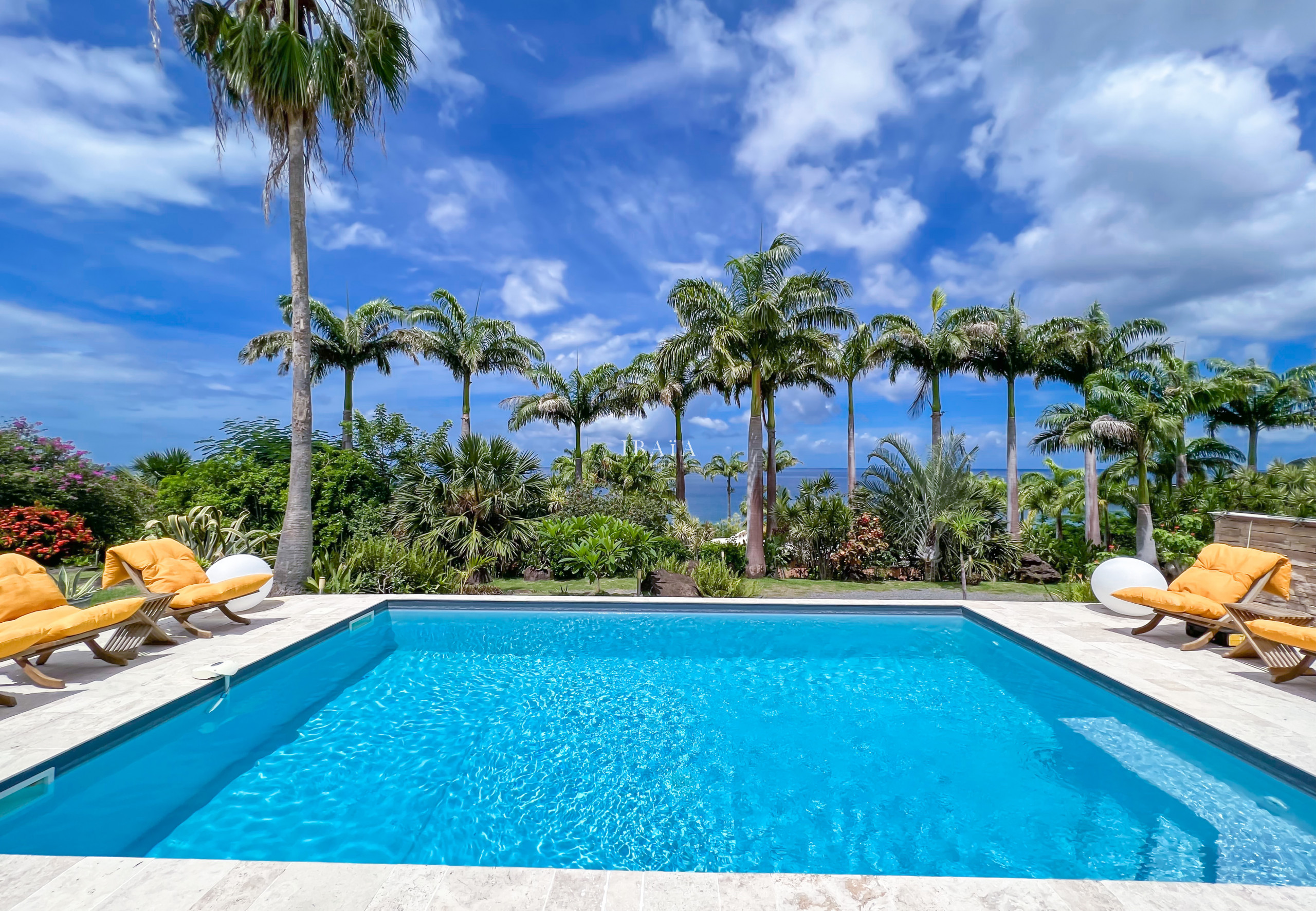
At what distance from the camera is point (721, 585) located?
423 inches

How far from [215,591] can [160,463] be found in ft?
47.9

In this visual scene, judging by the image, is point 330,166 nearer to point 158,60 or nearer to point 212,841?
point 158,60

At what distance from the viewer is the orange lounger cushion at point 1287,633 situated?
488cm

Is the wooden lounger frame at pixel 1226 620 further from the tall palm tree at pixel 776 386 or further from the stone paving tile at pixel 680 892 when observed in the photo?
the tall palm tree at pixel 776 386

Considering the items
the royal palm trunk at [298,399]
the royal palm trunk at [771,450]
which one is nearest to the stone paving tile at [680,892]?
the royal palm trunk at [298,399]

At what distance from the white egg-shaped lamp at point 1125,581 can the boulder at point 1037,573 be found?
7.32 meters

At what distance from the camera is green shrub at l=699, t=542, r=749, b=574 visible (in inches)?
559

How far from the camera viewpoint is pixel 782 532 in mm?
17156

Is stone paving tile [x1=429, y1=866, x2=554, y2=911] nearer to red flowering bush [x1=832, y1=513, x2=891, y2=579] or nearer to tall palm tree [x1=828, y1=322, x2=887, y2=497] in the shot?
red flowering bush [x1=832, y1=513, x2=891, y2=579]

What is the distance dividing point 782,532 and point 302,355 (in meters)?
13.1

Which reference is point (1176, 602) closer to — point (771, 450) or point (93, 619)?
point (93, 619)

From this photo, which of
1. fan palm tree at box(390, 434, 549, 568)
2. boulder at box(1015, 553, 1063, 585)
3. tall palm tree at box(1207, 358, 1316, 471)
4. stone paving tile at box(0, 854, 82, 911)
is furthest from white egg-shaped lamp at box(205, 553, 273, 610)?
tall palm tree at box(1207, 358, 1316, 471)

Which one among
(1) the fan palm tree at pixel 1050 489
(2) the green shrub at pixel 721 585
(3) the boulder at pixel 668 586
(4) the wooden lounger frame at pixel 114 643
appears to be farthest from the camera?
(1) the fan palm tree at pixel 1050 489

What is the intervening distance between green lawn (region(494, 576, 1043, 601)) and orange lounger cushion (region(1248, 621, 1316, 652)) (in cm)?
557
